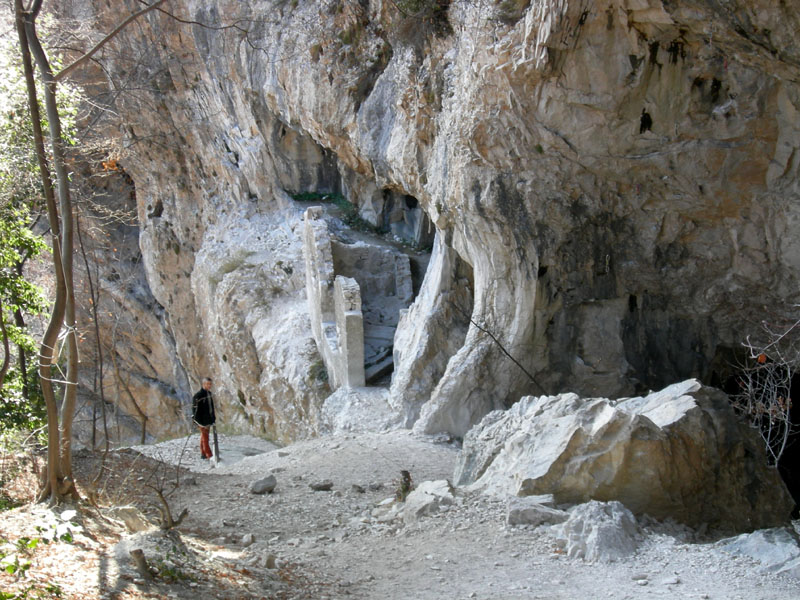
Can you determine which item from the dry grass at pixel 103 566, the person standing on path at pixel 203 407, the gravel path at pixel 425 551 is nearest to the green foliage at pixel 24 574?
the dry grass at pixel 103 566

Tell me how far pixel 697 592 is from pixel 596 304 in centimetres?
702

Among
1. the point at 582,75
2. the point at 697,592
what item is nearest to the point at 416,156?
the point at 582,75

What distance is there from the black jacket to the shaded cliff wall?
121 inches

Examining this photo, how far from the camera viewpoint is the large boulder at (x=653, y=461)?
6402 mm

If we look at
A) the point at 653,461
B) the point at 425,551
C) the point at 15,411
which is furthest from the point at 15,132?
the point at 653,461

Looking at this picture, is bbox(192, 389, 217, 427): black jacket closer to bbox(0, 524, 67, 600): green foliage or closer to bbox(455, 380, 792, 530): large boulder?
bbox(455, 380, 792, 530): large boulder

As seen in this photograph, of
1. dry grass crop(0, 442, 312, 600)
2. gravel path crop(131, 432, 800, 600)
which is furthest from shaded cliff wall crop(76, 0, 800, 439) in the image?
dry grass crop(0, 442, 312, 600)

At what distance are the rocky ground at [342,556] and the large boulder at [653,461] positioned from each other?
33 centimetres

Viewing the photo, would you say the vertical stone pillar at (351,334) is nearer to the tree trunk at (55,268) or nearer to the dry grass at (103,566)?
the dry grass at (103,566)

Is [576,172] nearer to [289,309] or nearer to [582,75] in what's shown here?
[582,75]

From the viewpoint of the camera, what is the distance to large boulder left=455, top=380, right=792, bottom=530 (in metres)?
6.40

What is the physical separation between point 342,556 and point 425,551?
0.71 metres

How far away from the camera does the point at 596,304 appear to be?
11555mm

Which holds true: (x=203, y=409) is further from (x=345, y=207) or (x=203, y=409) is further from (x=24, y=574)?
(x=345, y=207)
